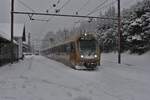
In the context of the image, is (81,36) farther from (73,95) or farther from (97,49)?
(73,95)

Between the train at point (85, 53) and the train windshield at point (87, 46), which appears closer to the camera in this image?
the train at point (85, 53)

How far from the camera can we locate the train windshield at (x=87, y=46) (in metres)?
24.8

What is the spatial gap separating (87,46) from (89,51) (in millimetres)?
495

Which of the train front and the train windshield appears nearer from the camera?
the train front

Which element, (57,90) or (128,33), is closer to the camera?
(57,90)

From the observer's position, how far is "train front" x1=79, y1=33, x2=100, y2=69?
24.3 meters

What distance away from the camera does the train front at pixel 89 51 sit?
79.9 ft

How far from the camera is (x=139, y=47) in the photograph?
44.4m

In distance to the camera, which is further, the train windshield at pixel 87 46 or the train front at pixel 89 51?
the train windshield at pixel 87 46

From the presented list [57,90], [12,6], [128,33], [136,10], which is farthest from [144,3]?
[57,90]

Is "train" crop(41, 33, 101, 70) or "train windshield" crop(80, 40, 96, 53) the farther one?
"train windshield" crop(80, 40, 96, 53)

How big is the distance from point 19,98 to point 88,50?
15.3 metres

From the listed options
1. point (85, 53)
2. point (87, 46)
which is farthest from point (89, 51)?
point (87, 46)

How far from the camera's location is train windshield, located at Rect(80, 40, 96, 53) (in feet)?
81.3
